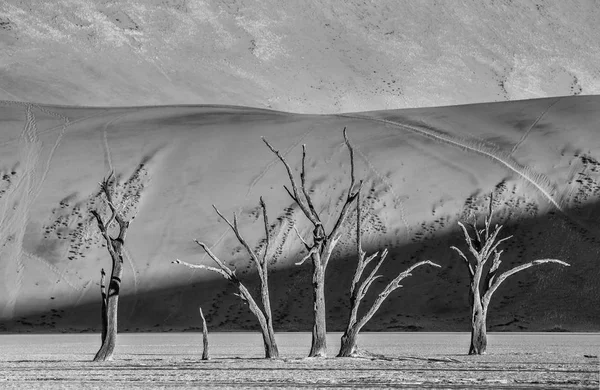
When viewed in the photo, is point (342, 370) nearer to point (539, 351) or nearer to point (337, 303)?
point (539, 351)

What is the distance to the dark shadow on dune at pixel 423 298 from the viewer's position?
6800 cm

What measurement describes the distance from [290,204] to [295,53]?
238 ft

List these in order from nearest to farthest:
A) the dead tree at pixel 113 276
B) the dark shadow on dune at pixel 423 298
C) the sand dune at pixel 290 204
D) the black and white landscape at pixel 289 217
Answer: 1. the dead tree at pixel 113 276
2. the dark shadow on dune at pixel 423 298
3. the black and white landscape at pixel 289 217
4. the sand dune at pixel 290 204

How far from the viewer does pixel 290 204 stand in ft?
263

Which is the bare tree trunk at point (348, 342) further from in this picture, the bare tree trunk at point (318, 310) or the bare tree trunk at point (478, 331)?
the bare tree trunk at point (478, 331)

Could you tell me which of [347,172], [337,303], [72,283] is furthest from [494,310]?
[72,283]

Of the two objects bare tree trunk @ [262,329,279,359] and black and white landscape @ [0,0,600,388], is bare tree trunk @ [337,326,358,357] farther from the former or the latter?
black and white landscape @ [0,0,600,388]

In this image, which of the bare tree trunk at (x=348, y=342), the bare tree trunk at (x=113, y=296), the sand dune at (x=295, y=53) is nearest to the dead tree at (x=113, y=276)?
the bare tree trunk at (x=113, y=296)

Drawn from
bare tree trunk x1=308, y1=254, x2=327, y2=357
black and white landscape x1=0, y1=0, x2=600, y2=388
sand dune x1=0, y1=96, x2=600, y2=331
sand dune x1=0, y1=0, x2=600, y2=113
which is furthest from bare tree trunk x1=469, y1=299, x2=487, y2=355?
sand dune x1=0, y1=0, x2=600, y2=113

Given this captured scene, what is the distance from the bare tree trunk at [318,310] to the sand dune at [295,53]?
318 feet

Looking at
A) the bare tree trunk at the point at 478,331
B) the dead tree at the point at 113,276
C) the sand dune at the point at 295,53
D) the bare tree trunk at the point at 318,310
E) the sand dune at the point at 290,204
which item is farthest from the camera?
the sand dune at the point at 295,53

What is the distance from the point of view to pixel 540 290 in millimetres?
70000

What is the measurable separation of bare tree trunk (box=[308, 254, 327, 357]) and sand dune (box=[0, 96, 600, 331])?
37046mm

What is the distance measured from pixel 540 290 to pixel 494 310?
3133 mm
